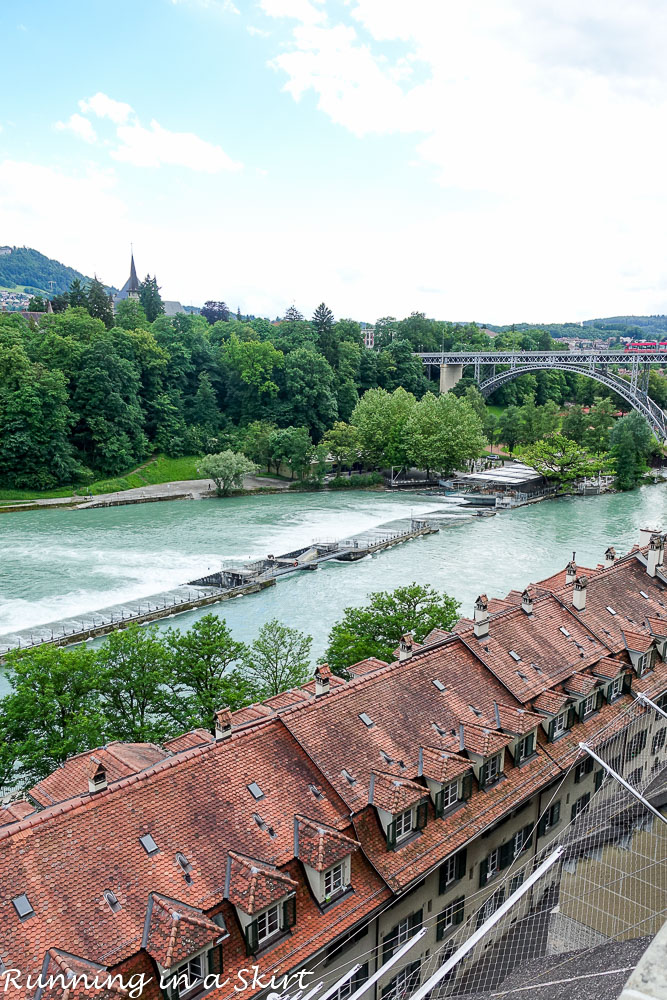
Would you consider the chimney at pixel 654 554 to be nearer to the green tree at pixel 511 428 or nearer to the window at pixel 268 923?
the window at pixel 268 923

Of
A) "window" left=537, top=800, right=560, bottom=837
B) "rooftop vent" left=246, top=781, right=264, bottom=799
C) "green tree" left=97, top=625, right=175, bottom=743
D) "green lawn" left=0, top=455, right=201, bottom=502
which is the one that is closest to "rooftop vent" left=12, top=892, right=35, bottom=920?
"rooftop vent" left=246, top=781, right=264, bottom=799

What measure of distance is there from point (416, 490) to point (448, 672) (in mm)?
57364

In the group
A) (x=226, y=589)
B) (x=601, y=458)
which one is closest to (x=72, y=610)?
(x=226, y=589)

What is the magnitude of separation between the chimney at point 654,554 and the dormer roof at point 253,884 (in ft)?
53.9

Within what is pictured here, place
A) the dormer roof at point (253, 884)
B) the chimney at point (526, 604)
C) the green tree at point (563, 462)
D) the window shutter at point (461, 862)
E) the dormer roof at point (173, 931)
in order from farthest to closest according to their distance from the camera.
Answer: the green tree at point (563, 462) < the chimney at point (526, 604) < the window shutter at point (461, 862) < the dormer roof at point (253, 884) < the dormer roof at point (173, 931)

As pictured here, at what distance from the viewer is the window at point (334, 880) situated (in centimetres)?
1127

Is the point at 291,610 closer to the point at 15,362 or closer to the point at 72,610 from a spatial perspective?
the point at 72,610

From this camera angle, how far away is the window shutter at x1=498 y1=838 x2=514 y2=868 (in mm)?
14798

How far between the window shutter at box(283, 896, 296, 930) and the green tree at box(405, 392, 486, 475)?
212 ft

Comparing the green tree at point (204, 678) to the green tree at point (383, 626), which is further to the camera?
the green tree at point (383, 626)

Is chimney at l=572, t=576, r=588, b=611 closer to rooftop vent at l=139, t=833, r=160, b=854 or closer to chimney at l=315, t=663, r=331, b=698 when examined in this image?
chimney at l=315, t=663, r=331, b=698

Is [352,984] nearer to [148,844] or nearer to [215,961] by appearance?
[215,961]

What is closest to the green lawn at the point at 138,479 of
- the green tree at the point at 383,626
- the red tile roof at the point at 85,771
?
the green tree at the point at 383,626

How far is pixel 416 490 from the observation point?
7306 centimetres
